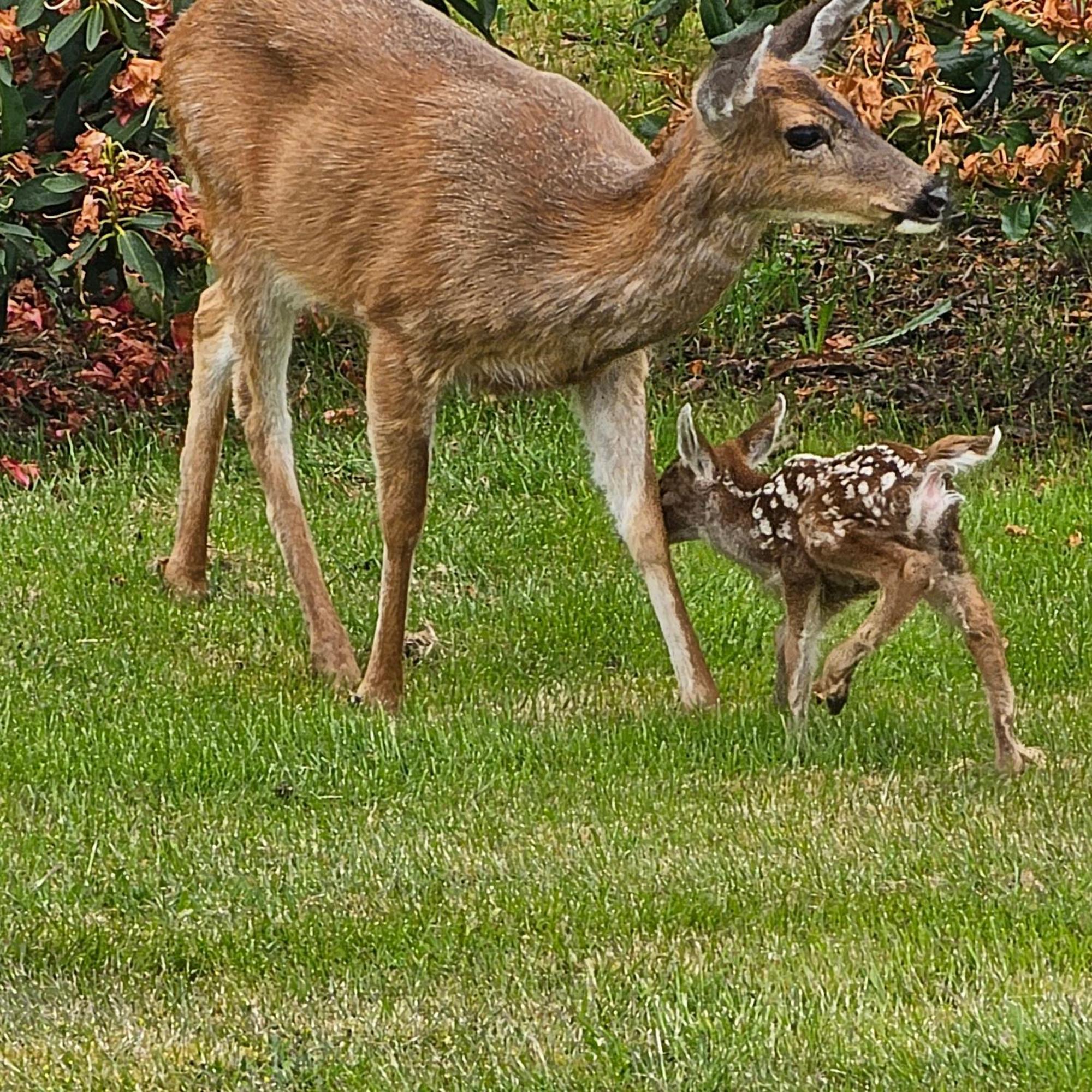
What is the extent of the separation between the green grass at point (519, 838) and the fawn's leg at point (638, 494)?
19cm

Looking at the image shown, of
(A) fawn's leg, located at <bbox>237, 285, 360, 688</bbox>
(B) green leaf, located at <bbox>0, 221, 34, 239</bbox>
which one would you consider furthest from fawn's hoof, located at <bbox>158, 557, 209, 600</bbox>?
(B) green leaf, located at <bbox>0, 221, 34, 239</bbox>

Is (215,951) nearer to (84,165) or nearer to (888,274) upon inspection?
→ (84,165)

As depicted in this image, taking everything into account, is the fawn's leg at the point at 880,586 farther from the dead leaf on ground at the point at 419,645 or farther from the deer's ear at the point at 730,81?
the dead leaf on ground at the point at 419,645

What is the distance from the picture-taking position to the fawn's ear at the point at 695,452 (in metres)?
7.26

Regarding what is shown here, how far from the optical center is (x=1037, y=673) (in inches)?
301

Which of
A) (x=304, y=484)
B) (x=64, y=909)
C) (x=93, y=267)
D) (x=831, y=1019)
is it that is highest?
(x=831, y=1019)

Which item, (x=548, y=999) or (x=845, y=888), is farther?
(x=845, y=888)

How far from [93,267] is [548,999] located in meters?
5.57

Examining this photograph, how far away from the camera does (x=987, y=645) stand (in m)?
6.41

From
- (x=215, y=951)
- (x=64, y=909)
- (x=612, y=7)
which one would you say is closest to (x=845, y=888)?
(x=215, y=951)

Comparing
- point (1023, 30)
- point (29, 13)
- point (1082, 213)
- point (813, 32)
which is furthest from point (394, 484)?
point (1082, 213)

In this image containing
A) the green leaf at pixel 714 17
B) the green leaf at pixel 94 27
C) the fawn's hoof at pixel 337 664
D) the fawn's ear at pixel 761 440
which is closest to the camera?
the fawn's ear at pixel 761 440

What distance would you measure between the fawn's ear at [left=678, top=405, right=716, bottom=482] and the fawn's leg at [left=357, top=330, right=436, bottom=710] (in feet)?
2.37

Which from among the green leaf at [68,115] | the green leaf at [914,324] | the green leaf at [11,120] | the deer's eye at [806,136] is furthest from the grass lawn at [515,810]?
the deer's eye at [806,136]
